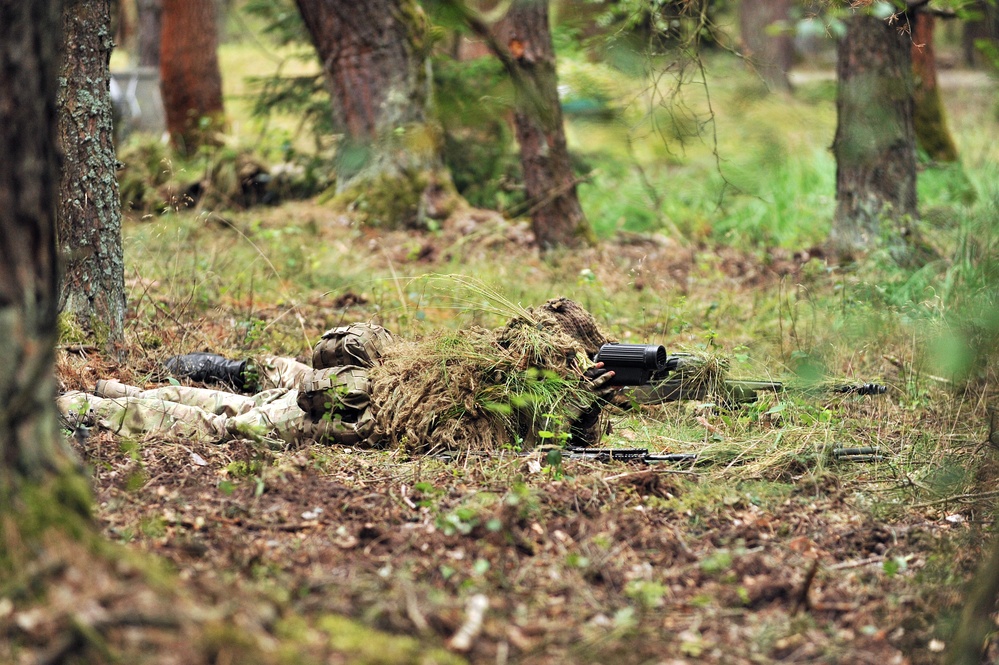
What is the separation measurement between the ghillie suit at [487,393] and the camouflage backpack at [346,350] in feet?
0.39

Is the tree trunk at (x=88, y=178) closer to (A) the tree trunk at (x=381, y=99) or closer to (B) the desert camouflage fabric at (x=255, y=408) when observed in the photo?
(B) the desert camouflage fabric at (x=255, y=408)

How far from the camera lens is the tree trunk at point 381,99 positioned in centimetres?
871

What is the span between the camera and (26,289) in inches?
89.6

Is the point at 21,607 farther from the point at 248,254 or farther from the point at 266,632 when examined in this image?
the point at 248,254

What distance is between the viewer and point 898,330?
519 cm

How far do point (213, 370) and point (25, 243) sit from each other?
8.80 ft

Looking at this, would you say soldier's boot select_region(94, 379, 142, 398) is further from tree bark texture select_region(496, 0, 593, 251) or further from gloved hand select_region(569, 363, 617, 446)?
tree bark texture select_region(496, 0, 593, 251)

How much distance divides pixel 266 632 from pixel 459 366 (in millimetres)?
2194

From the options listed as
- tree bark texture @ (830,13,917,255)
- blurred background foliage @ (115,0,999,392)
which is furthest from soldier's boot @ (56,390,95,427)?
tree bark texture @ (830,13,917,255)

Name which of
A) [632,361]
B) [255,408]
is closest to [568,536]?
[632,361]

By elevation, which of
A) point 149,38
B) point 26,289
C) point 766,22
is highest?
point 766,22

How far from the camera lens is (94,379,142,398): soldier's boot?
175 inches

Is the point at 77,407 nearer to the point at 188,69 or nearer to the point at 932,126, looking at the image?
the point at 188,69

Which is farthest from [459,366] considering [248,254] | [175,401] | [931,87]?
[931,87]
